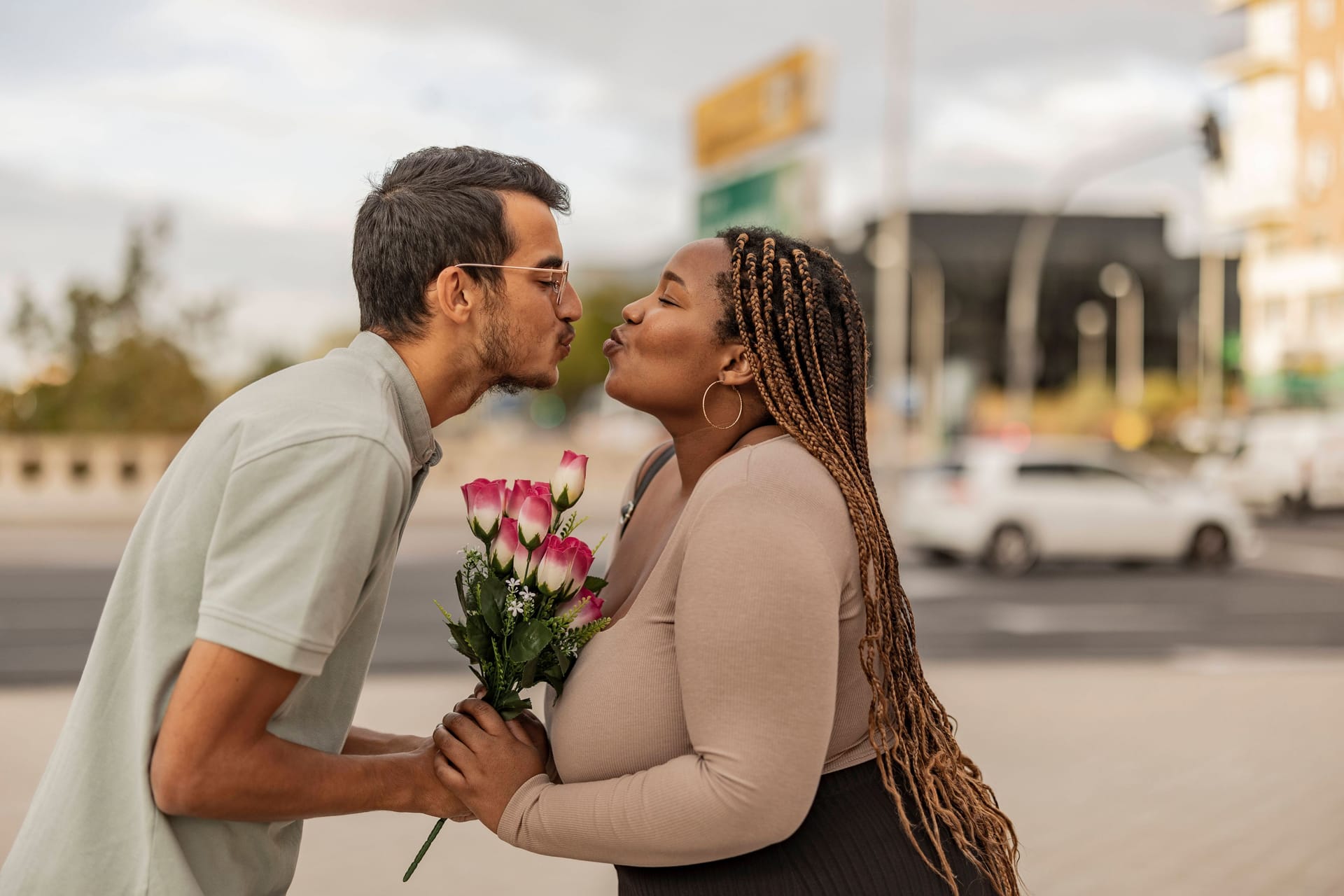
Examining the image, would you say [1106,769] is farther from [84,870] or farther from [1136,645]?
[84,870]

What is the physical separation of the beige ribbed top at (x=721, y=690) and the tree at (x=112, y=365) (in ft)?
86.6

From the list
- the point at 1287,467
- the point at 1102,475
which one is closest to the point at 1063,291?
the point at 1287,467

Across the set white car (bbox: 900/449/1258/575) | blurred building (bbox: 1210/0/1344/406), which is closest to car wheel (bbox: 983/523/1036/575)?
white car (bbox: 900/449/1258/575)

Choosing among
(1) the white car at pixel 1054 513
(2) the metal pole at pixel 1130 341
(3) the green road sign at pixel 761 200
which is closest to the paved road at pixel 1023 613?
(1) the white car at pixel 1054 513

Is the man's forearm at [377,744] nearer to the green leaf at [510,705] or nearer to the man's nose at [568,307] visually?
the green leaf at [510,705]

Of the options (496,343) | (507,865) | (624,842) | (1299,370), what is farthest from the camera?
(1299,370)

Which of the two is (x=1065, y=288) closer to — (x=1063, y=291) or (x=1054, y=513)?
(x=1063, y=291)

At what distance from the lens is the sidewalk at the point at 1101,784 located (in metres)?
5.17

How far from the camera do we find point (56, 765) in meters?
1.85

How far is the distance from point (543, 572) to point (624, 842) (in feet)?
1.34

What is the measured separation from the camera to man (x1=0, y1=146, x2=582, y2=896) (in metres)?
1.68

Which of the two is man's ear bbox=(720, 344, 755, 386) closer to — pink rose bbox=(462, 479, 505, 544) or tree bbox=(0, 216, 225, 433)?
pink rose bbox=(462, 479, 505, 544)

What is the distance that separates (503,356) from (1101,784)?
Result: 529cm

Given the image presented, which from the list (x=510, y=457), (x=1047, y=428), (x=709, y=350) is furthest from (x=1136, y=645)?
(x=1047, y=428)
